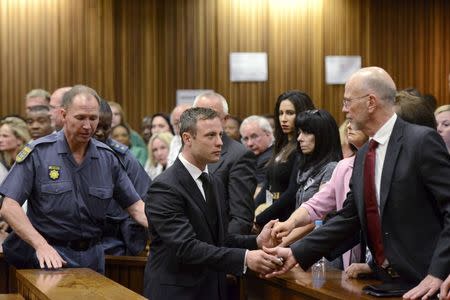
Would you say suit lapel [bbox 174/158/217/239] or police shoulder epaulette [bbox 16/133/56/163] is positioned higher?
police shoulder epaulette [bbox 16/133/56/163]

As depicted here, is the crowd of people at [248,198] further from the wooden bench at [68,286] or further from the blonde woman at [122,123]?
the blonde woman at [122,123]

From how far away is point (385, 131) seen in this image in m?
Answer: 3.80

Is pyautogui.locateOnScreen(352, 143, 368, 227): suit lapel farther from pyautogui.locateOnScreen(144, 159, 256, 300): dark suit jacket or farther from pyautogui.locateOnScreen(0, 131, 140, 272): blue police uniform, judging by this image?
pyautogui.locateOnScreen(0, 131, 140, 272): blue police uniform

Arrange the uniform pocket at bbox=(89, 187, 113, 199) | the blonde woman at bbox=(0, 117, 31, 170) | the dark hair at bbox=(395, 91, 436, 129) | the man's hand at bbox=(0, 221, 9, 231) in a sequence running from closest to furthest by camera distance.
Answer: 1. the dark hair at bbox=(395, 91, 436, 129)
2. the uniform pocket at bbox=(89, 187, 113, 199)
3. the man's hand at bbox=(0, 221, 9, 231)
4. the blonde woman at bbox=(0, 117, 31, 170)

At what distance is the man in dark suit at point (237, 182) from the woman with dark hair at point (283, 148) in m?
0.52

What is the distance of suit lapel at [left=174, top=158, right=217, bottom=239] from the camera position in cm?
430

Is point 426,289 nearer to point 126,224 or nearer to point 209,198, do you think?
point 209,198

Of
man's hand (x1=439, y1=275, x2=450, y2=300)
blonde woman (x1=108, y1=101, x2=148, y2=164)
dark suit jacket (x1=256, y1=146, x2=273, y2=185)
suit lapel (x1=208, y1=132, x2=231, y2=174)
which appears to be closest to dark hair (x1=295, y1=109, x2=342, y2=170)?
suit lapel (x1=208, y1=132, x2=231, y2=174)

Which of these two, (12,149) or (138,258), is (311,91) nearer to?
(12,149)

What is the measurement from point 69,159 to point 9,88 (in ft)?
19.1

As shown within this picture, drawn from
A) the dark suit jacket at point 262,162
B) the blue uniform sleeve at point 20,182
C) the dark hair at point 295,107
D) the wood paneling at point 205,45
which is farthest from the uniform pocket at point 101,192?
the wood paneling at point 205,45

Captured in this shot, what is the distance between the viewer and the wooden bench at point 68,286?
4012 millimetres

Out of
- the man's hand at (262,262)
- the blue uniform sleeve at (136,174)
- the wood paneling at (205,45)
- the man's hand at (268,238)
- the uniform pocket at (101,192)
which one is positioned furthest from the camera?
the wood paneling at (205,45)

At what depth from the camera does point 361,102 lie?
3828mm
